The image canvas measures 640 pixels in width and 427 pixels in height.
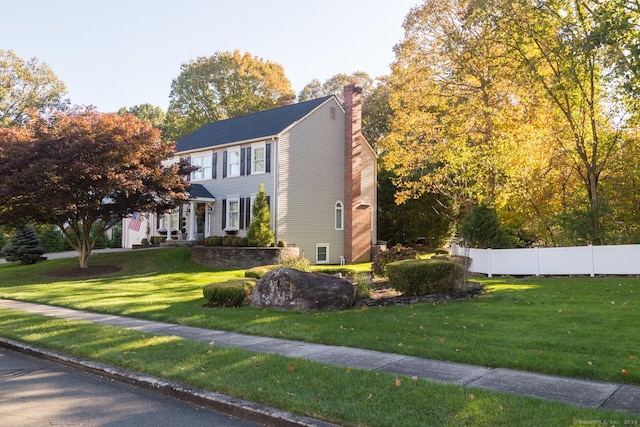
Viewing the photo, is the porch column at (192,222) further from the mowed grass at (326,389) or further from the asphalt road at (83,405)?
the asphalt road at (83,405)

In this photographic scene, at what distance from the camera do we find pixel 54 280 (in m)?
19.7

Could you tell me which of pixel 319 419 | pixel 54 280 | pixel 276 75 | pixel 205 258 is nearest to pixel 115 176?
pixel 54 280

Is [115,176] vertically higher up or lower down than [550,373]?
higher up

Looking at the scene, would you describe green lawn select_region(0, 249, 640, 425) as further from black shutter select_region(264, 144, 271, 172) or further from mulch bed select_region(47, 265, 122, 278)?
black shutter select_region(264, 144, 271, 172)

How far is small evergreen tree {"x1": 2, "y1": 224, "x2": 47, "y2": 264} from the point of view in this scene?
88.5ft

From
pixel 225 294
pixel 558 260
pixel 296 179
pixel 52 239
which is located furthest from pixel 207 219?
pixel 558 260

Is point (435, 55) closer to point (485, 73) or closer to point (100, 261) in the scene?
point (485, 73)

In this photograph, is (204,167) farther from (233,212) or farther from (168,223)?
(168,223)

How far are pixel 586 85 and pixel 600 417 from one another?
18.8 m

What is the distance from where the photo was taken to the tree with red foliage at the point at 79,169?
61.2ft

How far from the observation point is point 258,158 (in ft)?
87.7

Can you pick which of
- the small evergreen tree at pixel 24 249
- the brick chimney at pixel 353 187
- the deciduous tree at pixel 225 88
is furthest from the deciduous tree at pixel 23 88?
the brick chimney at pixel 353 187

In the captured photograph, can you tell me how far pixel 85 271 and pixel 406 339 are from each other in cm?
1834

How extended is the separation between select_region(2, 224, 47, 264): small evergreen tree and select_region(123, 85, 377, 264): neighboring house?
7.45 m
